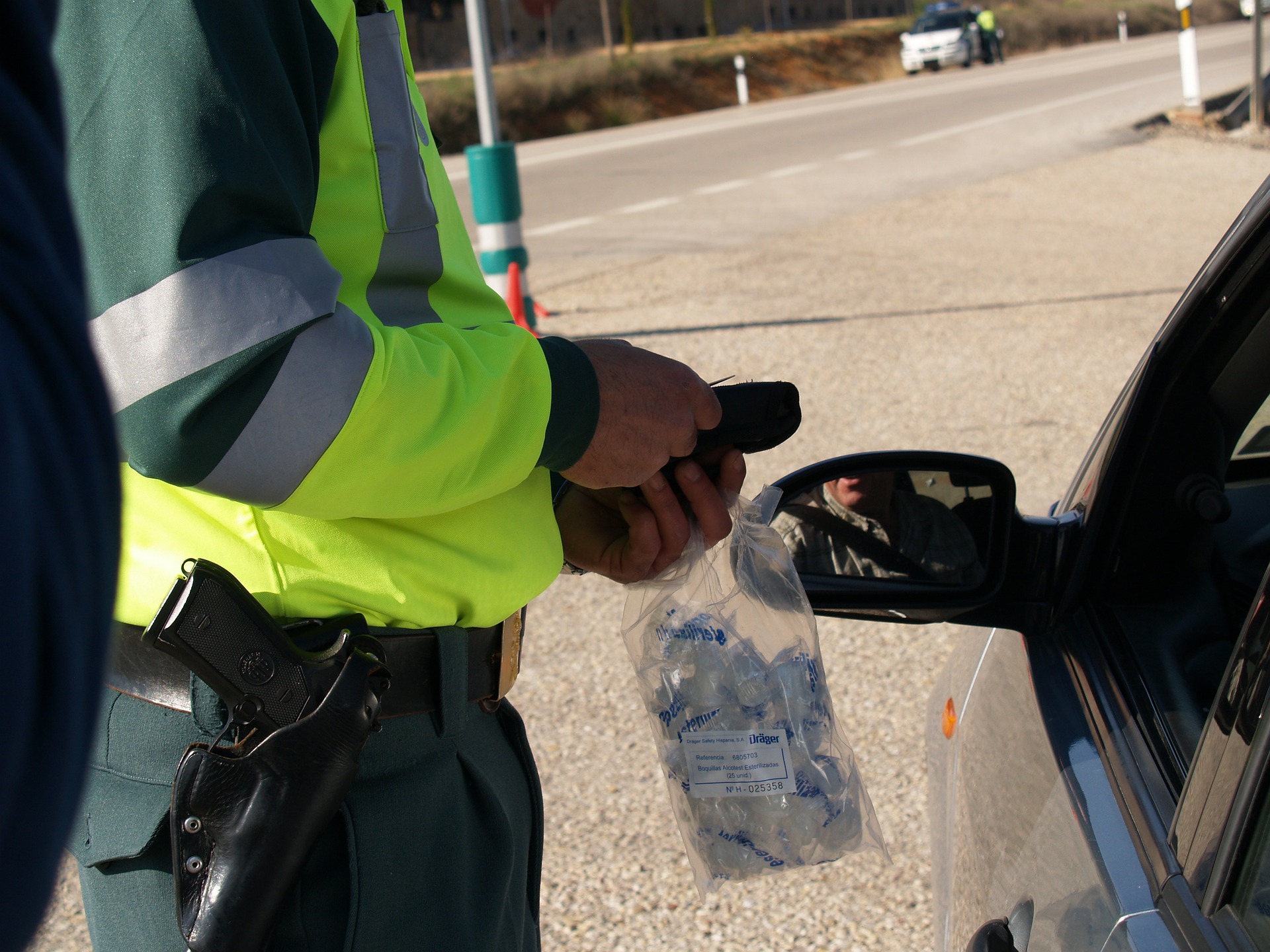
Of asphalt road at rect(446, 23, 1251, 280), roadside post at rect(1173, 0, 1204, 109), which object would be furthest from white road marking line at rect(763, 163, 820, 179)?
roadside post at rect(1173, 0, 1204, 109)

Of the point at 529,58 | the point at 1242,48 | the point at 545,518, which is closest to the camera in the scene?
the point at 545,518

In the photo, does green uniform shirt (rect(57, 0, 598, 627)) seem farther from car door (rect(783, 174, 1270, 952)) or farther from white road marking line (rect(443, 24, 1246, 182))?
white road marking line (rect(443, 24, 1246, 182))

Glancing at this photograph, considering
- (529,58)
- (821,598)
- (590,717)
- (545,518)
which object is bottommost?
(590,717)

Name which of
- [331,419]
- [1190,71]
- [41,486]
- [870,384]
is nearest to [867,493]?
[331,419]

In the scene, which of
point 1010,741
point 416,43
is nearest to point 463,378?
point 1010,741

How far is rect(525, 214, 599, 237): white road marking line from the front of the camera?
450 inches

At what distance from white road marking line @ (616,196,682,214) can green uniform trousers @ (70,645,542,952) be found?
37.5 ft

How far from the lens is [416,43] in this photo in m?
48.0

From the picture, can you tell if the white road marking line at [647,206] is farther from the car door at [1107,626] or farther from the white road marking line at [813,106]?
the car door at [1107,626]

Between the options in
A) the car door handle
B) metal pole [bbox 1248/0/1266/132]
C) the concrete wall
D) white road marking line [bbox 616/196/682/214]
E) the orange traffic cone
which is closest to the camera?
the car door handle

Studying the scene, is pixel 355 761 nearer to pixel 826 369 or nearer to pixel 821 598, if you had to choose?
pixel 821 598

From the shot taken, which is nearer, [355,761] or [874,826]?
[355,761]

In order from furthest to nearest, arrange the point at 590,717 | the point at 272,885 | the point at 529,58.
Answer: the point at 529,58 < the point at 590,717 < the point at 272,885

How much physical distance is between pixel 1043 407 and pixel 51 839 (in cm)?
601
